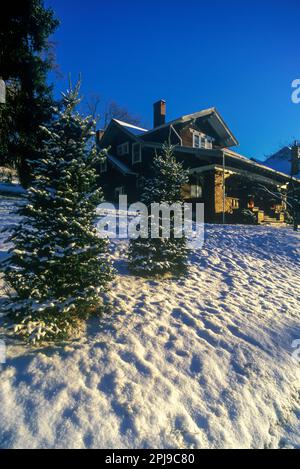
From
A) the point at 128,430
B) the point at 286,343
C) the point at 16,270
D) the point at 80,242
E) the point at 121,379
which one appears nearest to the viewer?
the point at 128,430

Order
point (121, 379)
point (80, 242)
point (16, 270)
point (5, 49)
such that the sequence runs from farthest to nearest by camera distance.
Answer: point (5, 49) < point (80, 242) < point (16, 270) < point (121, 379)

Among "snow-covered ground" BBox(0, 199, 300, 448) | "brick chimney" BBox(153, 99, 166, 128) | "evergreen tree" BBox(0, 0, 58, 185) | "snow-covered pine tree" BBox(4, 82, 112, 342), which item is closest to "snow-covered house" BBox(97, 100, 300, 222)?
"brick chimney" BBox(153, 99, 166, 128)

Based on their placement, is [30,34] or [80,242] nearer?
[80,242]

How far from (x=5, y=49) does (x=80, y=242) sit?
451 inches

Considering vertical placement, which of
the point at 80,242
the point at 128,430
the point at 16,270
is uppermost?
the point at 80,242

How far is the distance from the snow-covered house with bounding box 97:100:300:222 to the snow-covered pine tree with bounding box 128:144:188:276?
377 inches

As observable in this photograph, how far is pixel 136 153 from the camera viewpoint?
24266 mm

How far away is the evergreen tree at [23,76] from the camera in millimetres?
11836

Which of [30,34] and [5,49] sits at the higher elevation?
[30,34]

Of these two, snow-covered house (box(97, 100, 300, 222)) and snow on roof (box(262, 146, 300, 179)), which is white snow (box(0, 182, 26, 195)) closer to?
snow-covered house (box(97, 100, 300, 222))

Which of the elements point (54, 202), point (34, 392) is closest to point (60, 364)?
point (34, 392)

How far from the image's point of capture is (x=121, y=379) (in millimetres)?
4004

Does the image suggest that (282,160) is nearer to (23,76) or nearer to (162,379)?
(23,76)
